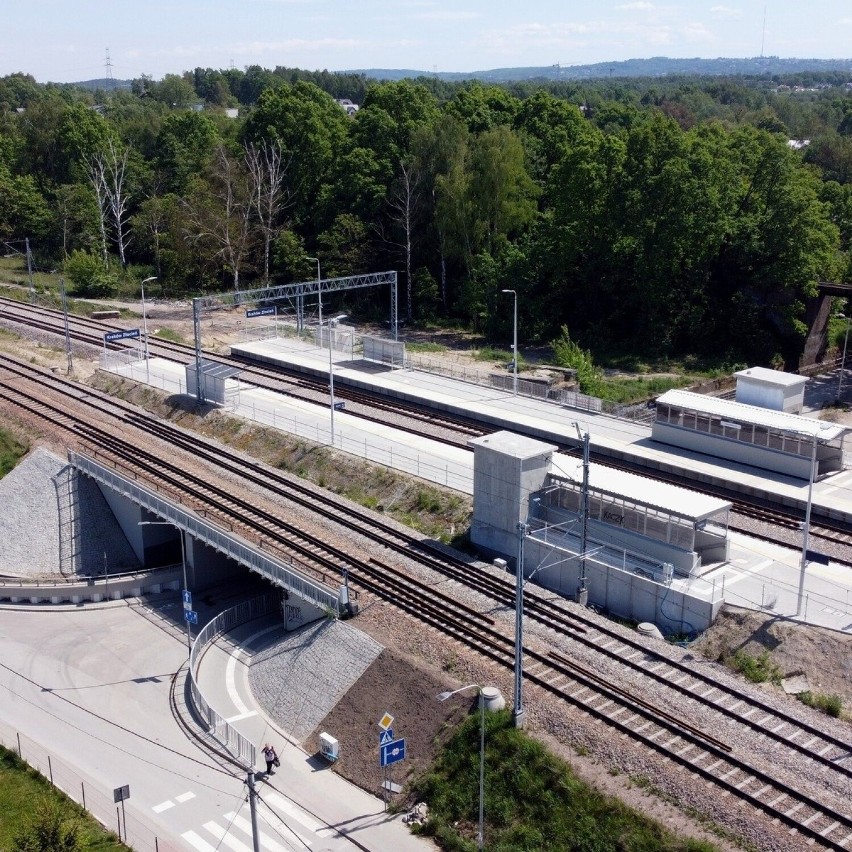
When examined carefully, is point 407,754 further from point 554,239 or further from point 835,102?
point 835,102

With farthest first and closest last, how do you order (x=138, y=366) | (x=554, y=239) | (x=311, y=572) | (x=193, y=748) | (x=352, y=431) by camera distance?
(x=554, y=239) → (x=138, y=366) → (x=352, y=431) → (x=311, y=572) → (x=193, y=748)

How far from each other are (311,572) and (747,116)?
5490 inches

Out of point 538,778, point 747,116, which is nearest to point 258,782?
point 538,778

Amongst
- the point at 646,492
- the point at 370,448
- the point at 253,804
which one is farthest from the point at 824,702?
the point at 370,448

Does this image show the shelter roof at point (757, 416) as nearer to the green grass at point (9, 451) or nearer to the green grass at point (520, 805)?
the green grass at point (520, 805)

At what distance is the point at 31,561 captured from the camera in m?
36.2

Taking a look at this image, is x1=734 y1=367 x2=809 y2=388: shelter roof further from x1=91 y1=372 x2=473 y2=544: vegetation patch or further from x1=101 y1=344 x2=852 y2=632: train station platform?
x1=91 y1=372 x2=473 y2=544: vegetation patch

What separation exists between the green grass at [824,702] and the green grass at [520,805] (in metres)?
6.31

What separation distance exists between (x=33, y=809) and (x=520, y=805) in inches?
423

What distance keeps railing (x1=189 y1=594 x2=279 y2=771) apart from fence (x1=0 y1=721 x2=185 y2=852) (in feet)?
8.37

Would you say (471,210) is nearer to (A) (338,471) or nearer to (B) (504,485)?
(A) (338,471)

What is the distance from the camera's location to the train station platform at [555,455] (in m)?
27.4

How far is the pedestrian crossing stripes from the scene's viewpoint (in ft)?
70.0

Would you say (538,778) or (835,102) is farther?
(835,102)
